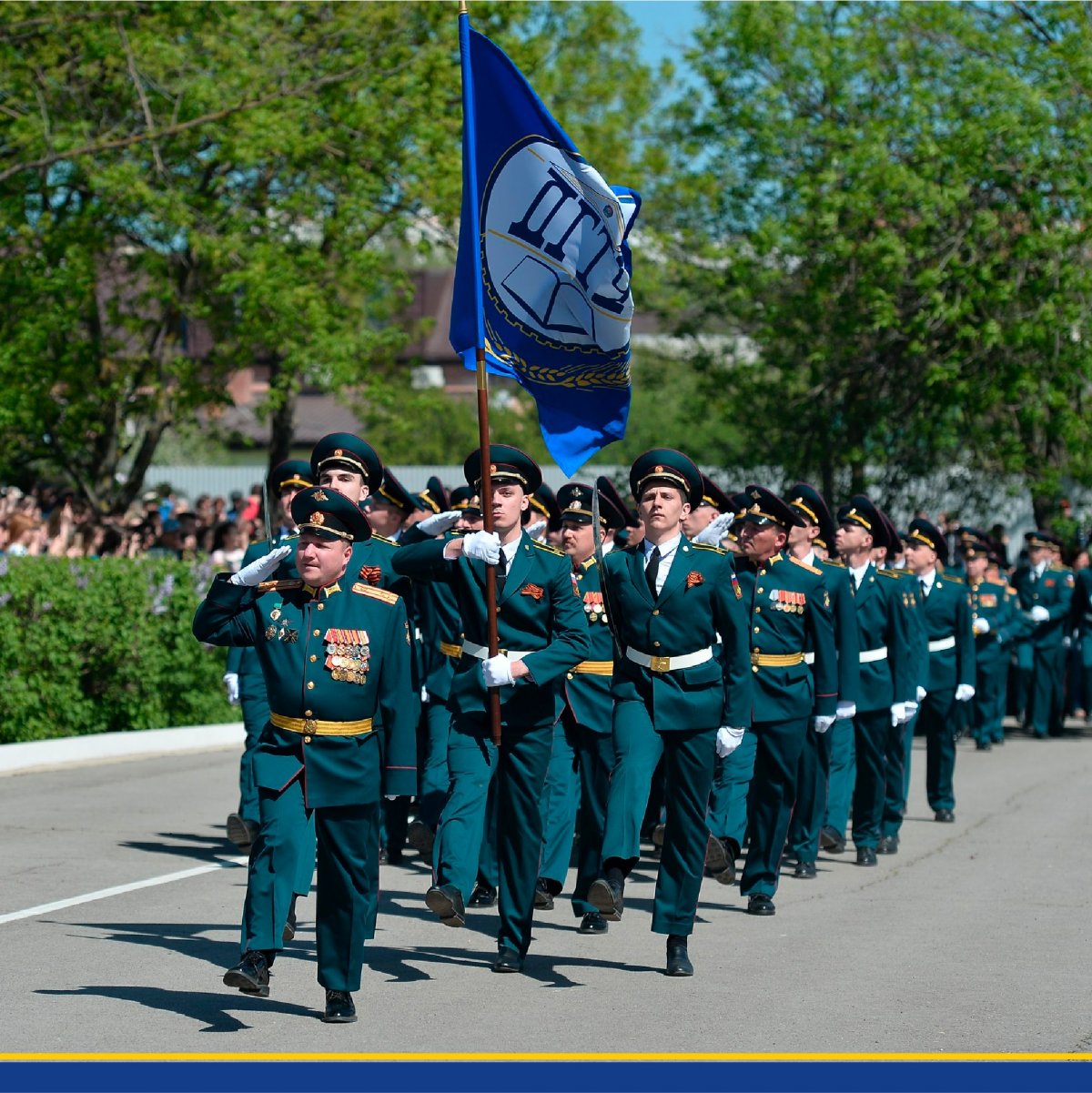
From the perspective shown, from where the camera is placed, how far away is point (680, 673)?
8.91 metres

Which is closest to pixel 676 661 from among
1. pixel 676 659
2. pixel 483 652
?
pixel 676 659

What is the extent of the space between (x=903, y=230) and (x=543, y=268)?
57.7 ft

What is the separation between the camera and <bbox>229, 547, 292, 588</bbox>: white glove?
757cm

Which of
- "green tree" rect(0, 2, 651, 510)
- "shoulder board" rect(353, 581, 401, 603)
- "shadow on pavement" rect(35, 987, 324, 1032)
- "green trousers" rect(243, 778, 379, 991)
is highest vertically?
"green tree" rect(0, 2, 651, 510)

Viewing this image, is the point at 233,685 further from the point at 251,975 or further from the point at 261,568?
the point at 251,975

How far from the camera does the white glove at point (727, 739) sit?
9.04m

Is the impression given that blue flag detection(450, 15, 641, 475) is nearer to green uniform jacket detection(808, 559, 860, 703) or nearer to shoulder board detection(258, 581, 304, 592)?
shoulder board detection(258, 581, 304, 592)

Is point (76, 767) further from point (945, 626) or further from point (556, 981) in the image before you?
point (556, 981)

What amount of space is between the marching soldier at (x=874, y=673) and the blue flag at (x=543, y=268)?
12.6 ft

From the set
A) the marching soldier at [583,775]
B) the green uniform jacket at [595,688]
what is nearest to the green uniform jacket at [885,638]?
the marching soldier at [583,775]

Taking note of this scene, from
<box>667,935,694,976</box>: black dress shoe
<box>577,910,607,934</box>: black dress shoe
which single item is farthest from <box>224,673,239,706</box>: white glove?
<box>667,935,694,976</box>: black dress shoe

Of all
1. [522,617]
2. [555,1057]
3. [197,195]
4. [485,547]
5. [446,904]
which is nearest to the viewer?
[555,1057]

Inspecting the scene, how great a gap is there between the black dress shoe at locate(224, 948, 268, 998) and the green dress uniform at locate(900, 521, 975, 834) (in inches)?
309

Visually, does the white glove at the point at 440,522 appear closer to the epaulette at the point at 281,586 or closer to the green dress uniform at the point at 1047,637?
the epaulette at the point at 281,586
